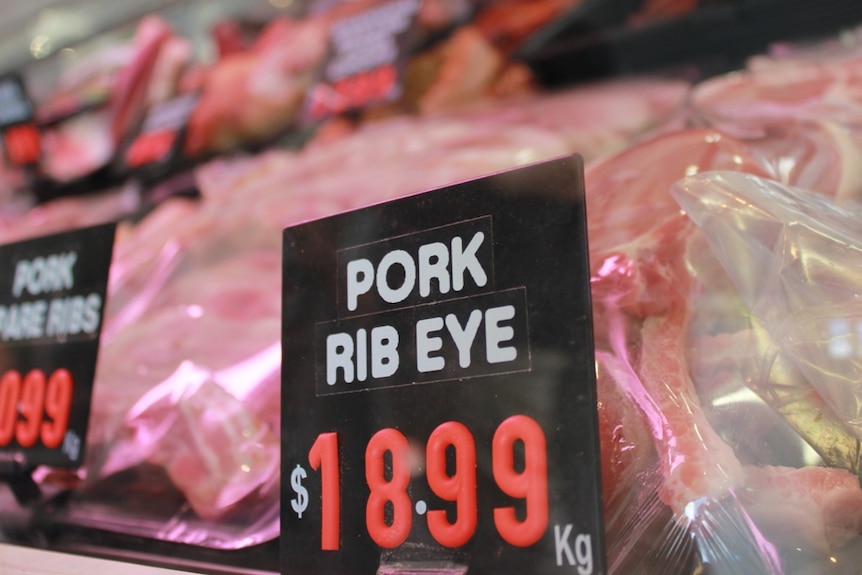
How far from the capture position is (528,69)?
221 cm

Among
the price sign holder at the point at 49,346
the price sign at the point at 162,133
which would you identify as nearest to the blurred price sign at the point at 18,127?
the price sign at the point at 162,133

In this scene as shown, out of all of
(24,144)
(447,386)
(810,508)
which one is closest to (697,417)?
(810,508)

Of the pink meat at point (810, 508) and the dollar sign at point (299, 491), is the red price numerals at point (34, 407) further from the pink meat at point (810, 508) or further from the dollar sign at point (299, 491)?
the pink meat at point (810, 508)

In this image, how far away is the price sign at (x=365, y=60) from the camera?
2.18 metres

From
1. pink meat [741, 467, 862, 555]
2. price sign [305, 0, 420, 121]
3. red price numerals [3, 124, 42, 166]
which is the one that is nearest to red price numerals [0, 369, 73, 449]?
pink meat [741, 467, 862, 555]

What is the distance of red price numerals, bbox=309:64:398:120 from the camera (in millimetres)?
2172

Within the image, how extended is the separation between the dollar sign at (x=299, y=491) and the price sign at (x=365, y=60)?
1529 mm

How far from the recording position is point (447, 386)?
27.2 inches

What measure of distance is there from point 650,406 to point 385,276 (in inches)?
10.9

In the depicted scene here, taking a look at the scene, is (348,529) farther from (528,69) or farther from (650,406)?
(528,69)

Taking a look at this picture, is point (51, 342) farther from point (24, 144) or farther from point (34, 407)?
point (24, 144)

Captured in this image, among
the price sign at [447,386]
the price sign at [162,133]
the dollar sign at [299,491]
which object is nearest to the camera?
the price sign at [447,386]

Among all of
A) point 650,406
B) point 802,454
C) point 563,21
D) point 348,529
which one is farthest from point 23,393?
point 563,21

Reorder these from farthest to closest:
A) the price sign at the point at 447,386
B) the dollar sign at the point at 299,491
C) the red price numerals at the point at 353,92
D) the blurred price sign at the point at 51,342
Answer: the red price numerals at the point at 353,92 → the blurred price sign at the point at 51,342 → the dollar sign at the point at 299,491 → the price sign at the point at 447,386
